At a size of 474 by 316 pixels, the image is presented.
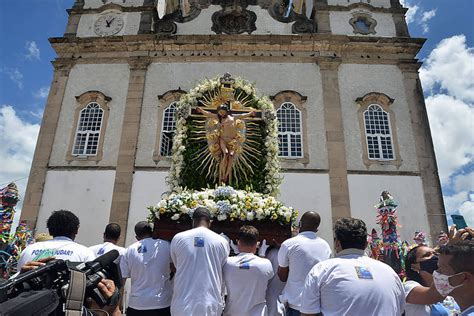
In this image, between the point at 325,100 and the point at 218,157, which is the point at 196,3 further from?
the point at 218,157

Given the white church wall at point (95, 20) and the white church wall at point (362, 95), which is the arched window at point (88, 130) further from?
the white church wall at point (362, 95)

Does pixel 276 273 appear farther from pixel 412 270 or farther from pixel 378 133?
pixel 378 133

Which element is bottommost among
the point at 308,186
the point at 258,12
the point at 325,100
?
the point at 308,186

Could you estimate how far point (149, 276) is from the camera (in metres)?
4.35

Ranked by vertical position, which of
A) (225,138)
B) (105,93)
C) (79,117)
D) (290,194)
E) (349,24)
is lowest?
(290,194)

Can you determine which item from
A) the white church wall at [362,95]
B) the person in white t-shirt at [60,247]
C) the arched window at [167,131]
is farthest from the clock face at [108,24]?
the person in white t-shirt at [60,247]

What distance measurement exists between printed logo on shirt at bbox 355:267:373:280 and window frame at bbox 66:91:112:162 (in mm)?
14663

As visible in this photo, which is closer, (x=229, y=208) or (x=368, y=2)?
(x=229, y=208)

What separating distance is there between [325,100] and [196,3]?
354 inches

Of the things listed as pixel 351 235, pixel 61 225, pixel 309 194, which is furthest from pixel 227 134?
pixel 309 194

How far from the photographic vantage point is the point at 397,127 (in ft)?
52.4

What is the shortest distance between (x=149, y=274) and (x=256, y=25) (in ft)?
53.5

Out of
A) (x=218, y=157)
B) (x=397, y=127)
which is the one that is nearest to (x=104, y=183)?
(x=218, y=157)

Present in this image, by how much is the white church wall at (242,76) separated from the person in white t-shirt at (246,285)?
12.1 meters
